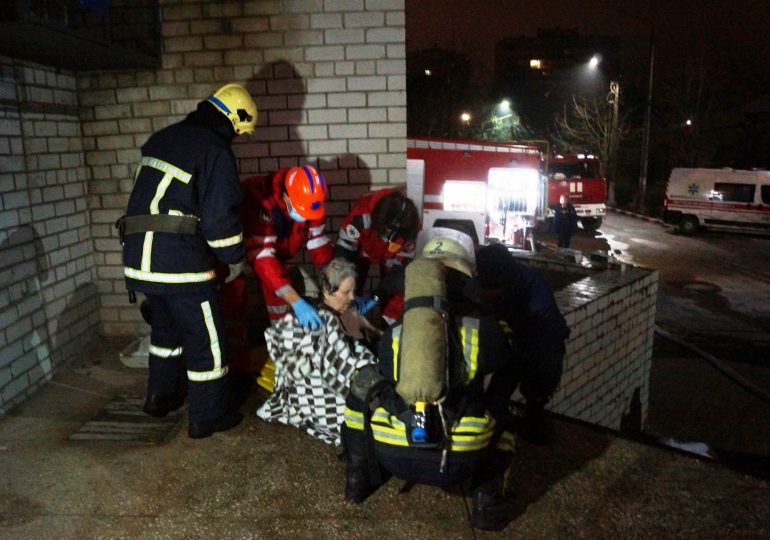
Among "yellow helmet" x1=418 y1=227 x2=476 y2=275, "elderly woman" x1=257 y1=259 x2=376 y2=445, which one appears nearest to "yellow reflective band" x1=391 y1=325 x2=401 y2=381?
"yellow helmet" x1=418 y1=227 x2=476 y2=275

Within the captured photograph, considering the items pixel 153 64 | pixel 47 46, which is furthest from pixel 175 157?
pixel 153 64

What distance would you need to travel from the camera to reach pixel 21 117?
13.0 ft

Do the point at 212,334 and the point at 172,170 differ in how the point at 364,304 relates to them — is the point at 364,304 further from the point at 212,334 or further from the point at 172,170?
the point at 172,170

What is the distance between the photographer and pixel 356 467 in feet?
9.02

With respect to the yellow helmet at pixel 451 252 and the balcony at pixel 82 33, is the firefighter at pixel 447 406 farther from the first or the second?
the balcony at pixel 82 33

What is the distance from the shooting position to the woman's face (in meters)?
3.25

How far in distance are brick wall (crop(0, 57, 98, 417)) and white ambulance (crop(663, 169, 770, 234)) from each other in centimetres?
1950

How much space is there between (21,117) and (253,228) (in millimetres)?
1699

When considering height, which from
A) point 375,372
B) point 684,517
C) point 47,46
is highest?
point 47,46

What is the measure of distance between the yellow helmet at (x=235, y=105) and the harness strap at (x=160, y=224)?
2.04 feet

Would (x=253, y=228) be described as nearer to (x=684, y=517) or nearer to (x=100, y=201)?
(x=100, y=201)

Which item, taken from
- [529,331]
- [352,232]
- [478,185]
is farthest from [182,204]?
[478,185]

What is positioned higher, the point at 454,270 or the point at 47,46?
the point at 47,46

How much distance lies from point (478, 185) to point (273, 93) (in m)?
6.81
